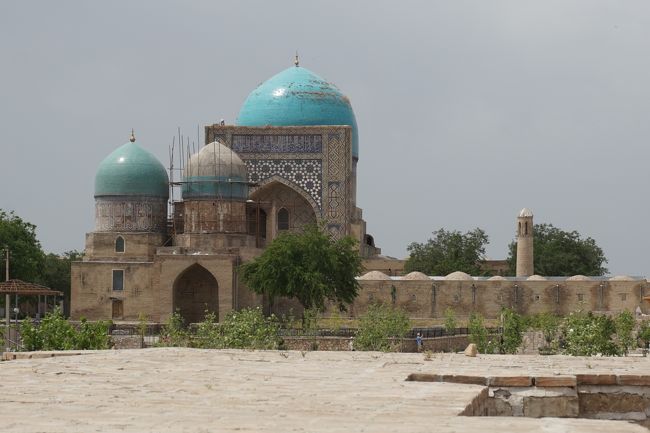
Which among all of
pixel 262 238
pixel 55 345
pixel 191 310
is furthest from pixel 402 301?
pixel 55 345

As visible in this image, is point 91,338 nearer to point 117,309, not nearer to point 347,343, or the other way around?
point 347,343

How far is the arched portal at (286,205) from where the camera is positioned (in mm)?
40688

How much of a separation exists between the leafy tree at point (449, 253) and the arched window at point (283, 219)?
25.6 ft

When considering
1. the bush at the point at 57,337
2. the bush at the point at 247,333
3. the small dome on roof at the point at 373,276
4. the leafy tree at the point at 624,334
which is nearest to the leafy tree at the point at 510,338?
the leafy tree at the point at 624,334

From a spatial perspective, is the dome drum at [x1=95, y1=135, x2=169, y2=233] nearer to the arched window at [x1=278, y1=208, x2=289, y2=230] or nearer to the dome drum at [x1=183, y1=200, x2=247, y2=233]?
the dome drum at [x1=183, y1=200, x2=247, y2=233]

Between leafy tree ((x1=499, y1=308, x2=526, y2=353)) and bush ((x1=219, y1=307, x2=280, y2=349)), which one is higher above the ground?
bush ((x1=219, y1=307, x2=280, y2=349))

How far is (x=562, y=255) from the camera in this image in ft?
171

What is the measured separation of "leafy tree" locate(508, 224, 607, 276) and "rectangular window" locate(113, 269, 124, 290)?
68.8 feet

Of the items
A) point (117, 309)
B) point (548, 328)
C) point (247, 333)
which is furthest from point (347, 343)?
point (117, 309)

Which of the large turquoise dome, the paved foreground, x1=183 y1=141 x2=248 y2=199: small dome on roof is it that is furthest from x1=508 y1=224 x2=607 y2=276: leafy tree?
the paved foreground

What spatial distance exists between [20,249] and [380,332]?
2300 cm

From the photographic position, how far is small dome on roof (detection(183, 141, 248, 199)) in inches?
1430

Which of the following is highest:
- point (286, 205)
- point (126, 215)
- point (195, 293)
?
point (286, 205)

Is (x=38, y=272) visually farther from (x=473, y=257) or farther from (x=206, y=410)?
(x=206, y=410)
